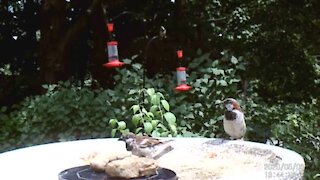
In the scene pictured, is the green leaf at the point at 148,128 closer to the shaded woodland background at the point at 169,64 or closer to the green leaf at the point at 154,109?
the green leaf at the point at 154,109

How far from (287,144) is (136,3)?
6.89 ft

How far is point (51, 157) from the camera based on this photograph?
2334 millimetres

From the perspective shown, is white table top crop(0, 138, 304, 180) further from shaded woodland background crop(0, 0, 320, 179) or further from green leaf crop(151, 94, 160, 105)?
shaded woodland background crop(0, 0, 320, 179)

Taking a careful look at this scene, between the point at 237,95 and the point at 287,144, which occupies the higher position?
the point at 237,95

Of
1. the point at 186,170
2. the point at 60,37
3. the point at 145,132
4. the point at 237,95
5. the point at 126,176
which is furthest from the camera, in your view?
the point at 60,37

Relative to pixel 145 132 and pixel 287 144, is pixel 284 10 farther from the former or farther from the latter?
pixel 145 132

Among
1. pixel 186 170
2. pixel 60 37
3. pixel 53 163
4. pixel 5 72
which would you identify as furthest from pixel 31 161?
pixel 5 72

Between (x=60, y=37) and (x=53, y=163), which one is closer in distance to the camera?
(x=53, y=163)

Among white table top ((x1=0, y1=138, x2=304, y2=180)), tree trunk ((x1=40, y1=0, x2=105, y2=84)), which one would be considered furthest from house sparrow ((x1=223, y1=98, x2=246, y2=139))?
tree trunk ((x1=40, y1=0, x2=105, y2=84))

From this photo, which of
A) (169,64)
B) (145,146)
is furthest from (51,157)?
(169,64)

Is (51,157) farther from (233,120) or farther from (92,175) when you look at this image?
(233,120)

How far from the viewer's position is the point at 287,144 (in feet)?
12.9

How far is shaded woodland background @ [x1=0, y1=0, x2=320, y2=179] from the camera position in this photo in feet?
13.3

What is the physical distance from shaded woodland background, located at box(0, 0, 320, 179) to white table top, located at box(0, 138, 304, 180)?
4.09 feet
